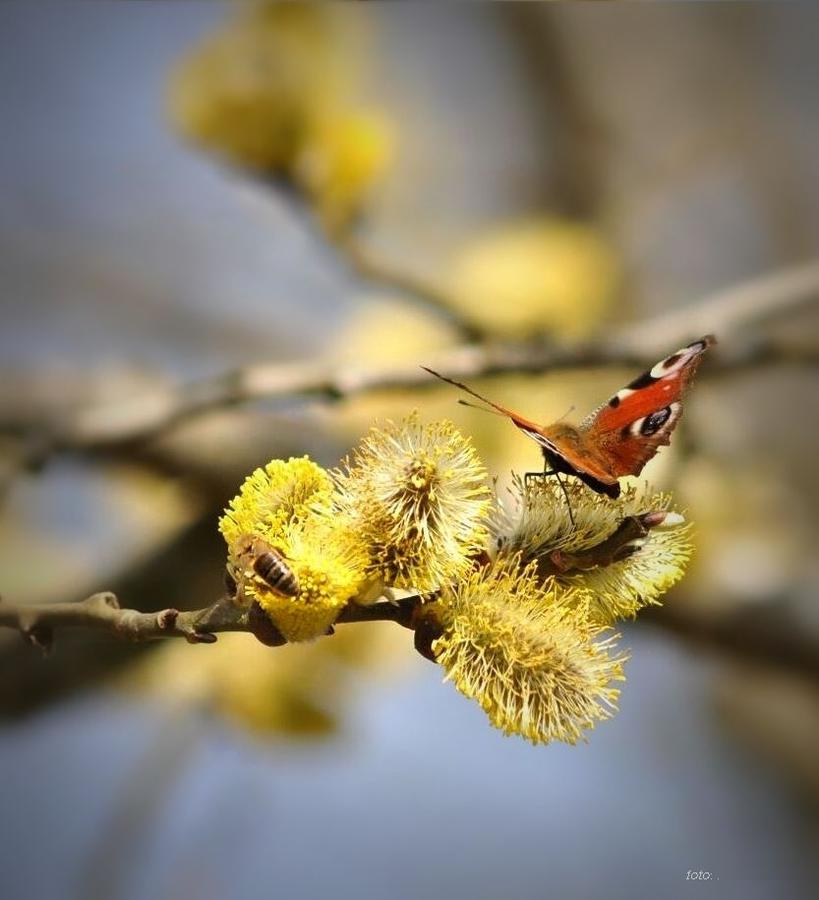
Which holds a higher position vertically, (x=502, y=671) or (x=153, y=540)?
(x=502, y=671)

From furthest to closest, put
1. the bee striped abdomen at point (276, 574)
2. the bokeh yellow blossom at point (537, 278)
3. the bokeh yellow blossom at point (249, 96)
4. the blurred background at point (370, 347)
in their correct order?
the bokeh yellow blossom at point (537, 278), the bokeh yellow blossom at point (249, 96), the blurred background at point (370, 347), the bee striped abdomen at point (276, 574)

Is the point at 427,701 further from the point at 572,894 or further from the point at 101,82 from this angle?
the point at 101,82

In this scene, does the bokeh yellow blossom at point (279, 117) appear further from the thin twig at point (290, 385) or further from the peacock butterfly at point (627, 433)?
the peacock butterfly at point (627, 433)

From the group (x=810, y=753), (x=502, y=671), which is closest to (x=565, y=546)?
(x=502, y=671)

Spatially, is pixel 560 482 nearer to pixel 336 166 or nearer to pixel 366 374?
pixel 366 374

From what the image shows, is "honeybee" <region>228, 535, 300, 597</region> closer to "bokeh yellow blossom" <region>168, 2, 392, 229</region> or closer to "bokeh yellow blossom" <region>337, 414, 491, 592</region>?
"bokeh yellow blossom" <region>337, 414, 491, 592</region>

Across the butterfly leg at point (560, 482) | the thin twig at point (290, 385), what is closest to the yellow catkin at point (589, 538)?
the butterfly leg at point (560, 482)

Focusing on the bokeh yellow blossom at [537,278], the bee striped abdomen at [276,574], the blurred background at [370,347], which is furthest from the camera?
the bokeh yellow blossom at [537,278]
